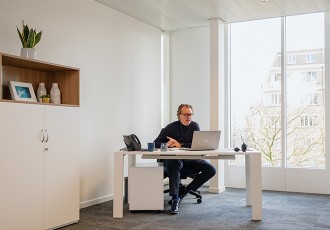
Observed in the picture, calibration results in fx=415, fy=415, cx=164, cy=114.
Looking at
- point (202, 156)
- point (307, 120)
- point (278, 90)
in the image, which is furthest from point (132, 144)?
point (307, 120)

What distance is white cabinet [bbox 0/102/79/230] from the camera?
3697mm

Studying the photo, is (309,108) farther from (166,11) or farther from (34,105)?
(34,105)

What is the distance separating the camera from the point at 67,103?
4621 mm

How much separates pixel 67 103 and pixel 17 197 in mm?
1244

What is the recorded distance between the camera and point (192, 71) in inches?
289

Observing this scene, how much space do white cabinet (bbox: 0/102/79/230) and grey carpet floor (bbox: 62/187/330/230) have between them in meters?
0.31

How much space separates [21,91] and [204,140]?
6.86ft

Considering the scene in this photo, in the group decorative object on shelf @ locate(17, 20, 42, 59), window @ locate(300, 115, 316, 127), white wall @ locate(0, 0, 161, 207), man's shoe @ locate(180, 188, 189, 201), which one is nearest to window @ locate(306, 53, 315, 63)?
window @ locate(300, 115, 316, 127)

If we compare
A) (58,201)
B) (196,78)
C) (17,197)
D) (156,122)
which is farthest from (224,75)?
(17,197)

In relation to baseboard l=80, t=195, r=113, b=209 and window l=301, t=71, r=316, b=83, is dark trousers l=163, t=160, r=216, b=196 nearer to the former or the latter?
baseboard l=80, t=195, r=113, b=209

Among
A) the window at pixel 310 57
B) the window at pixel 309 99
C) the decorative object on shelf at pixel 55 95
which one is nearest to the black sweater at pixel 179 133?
the decorative object on shelf at pixel 55 95

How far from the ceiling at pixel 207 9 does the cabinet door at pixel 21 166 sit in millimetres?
2431

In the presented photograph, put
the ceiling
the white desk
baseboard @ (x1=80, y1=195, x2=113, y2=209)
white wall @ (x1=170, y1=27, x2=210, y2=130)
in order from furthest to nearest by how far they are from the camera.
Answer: white wall @ (x1=170, y1=27, x2=210, y2=130) < the ceiling < baseboard @ (x1=80, y1=195, x2=113, y2=209) < the white desk

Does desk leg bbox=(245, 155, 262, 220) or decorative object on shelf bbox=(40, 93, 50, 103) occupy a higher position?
decorative object on shelf bbox=(40, 93, 50, 103)
